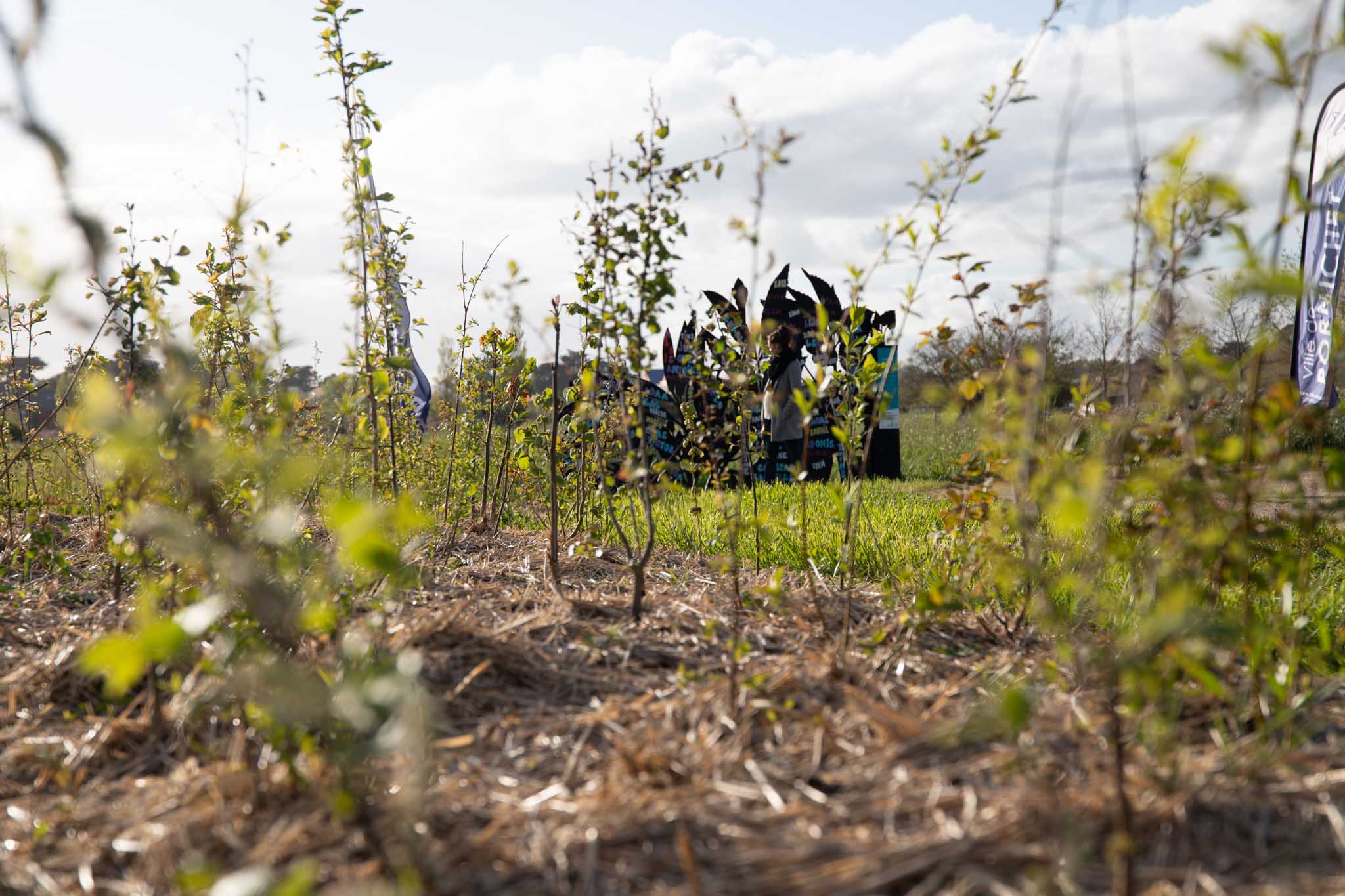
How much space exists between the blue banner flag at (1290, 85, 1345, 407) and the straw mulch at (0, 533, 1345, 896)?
14.5 ft

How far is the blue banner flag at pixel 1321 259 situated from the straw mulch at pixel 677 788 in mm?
4419

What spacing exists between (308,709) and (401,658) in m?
0.16

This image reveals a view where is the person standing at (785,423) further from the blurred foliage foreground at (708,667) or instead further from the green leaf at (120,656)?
the green leaf at (120,656)

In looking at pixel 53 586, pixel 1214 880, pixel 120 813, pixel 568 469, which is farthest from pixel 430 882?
pixel 568 469

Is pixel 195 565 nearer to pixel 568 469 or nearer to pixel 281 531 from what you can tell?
pixel 281 531

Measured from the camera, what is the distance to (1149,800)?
1.74 metres

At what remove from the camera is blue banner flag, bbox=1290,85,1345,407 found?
5828mm

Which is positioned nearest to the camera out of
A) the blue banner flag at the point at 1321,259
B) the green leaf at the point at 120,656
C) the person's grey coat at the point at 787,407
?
the green leaf at the point at 120,656

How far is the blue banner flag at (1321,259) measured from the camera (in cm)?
583

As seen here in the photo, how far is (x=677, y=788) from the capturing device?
1.87 m

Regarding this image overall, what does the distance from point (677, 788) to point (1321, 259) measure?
6.17m

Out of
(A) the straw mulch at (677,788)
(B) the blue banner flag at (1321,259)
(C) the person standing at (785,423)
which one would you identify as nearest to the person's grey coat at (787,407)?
(C) the person standing at (785,423)

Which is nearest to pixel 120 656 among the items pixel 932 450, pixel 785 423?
pixel 785 423

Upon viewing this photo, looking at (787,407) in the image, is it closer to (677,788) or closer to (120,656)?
(677,788)
